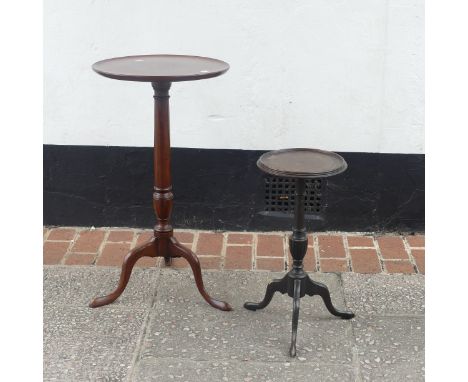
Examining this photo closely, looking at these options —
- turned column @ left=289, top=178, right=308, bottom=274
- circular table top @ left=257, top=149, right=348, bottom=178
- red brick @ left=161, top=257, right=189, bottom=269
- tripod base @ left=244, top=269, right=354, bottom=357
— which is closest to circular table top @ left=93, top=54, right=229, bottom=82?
circular table top @ left=257, top=149, right=348, bottom=178

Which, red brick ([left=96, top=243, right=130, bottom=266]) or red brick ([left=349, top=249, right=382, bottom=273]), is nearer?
red brick ([left=349, top=249, right=382, bottom=273])

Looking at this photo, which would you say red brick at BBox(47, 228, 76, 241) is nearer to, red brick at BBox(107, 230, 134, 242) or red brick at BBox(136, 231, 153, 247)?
red brick at BBox(107, 230, 134, 242)

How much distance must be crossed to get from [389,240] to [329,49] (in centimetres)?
127

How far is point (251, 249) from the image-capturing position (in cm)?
493

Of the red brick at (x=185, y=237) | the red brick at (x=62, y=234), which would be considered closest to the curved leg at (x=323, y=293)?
the red brick at (x=185, y=237)

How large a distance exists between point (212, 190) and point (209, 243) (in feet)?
1.15

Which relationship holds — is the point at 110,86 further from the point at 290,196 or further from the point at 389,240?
the point at 389,240

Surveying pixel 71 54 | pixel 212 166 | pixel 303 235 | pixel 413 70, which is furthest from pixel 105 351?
pixel 413 70

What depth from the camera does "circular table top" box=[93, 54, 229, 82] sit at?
377 centimetres

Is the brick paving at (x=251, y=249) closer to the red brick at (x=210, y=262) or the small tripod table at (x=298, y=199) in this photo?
the red brick at (x=210, y=262)

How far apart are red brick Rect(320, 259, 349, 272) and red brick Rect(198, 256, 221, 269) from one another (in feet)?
2.03

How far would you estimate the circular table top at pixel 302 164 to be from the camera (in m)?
3.66

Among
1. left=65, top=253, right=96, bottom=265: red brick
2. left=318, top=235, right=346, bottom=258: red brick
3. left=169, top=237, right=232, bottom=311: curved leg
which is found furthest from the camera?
left=318, top=235, right=346, bottom=258: red brick

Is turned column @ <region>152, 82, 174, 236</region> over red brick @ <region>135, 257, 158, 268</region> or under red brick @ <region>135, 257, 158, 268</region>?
over
